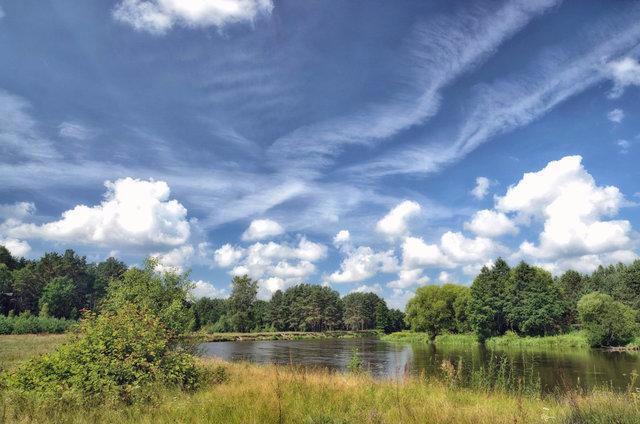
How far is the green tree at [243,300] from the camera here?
139 meters

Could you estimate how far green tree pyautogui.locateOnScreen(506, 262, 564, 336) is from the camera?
7644cm

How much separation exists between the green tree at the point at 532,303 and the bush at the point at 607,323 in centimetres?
1201

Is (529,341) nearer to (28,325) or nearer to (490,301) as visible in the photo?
(490,301)

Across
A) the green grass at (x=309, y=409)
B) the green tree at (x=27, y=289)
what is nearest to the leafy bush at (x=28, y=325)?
the green tree at (x=27, y=289)

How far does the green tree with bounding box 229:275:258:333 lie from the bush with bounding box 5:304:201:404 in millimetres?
128219

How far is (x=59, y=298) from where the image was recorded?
116m

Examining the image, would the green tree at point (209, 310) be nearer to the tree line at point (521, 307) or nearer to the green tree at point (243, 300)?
the green tree at point (243, 300)

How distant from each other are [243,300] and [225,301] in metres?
18.8

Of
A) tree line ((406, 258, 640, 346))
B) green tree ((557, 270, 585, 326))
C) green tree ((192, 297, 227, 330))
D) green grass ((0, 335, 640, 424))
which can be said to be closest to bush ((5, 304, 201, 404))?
green grass ((0, 335, 640, 424))

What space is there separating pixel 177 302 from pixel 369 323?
535 feet

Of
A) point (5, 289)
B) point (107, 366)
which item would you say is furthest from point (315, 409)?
point (5, 289)

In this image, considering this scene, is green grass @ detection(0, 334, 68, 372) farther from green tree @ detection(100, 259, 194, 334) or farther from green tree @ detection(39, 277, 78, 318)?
green tree @ detection(39, 277, 78, 318)

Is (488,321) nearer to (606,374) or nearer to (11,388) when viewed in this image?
(606,374)

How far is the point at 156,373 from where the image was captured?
12.8 metres
